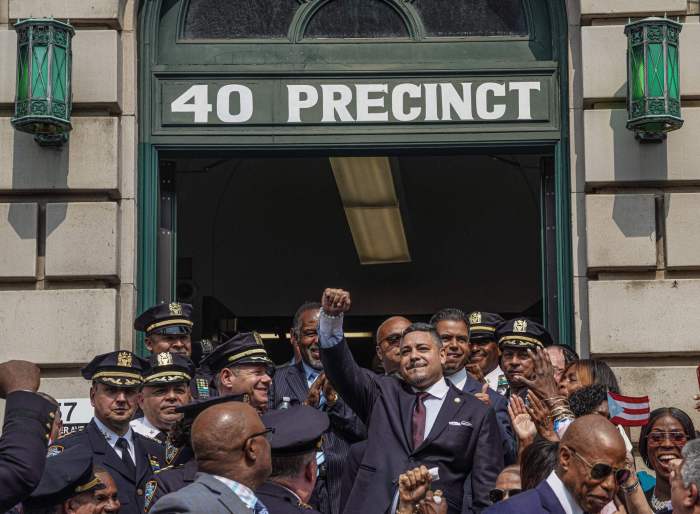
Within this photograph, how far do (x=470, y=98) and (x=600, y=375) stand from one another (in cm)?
351

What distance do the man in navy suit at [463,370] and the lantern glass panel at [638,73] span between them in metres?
2.45

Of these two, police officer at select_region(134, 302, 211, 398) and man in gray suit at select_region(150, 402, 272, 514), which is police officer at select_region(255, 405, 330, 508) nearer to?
man in gray suit at select_region(150, 402, 272, 514)

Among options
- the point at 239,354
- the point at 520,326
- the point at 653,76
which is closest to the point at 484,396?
the point at 520,326

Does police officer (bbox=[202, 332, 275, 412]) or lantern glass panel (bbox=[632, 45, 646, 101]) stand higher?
lantern glass panel (bbox=[632, 45, 646, 101])

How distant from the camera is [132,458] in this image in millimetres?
9383

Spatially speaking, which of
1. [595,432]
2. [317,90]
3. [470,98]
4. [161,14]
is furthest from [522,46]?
[595,432]

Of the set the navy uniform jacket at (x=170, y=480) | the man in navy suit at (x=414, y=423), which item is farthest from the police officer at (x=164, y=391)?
the navy uniform jacket at (x=170, y=480)

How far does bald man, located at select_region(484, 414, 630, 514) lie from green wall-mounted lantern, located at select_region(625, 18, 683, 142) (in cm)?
529

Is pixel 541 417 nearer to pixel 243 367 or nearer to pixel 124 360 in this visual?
pixel 243 367

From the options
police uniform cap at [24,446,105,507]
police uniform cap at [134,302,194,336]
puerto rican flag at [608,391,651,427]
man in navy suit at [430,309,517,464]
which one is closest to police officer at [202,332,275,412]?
police uniform cap at [134,302,194,336]

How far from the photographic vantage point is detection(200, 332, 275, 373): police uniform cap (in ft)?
31.8

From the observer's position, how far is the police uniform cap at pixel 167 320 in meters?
10.9

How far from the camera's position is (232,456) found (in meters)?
5.86

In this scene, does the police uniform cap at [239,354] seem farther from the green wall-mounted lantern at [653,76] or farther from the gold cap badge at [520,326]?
the green wall-mounted lantern at [653,76]
